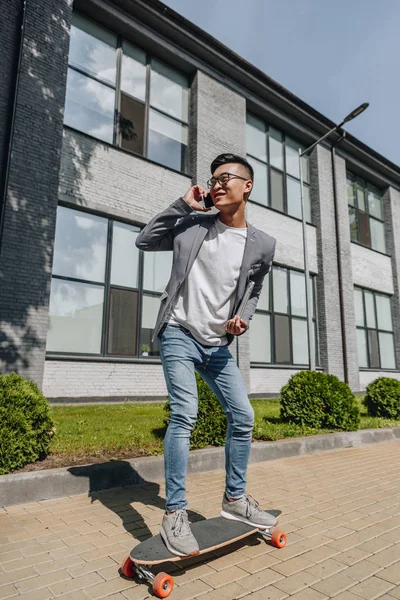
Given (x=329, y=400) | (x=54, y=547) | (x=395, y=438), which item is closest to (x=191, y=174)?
(x=329, y=400)

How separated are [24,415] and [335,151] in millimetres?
18250

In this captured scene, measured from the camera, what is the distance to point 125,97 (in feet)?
41.1

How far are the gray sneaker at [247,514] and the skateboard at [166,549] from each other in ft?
0.10

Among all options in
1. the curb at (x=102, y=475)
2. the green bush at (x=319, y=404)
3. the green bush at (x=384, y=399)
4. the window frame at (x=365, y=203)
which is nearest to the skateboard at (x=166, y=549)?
the curb at (x=102, y=475)

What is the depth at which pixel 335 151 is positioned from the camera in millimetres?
18688

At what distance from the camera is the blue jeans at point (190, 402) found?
2520mm

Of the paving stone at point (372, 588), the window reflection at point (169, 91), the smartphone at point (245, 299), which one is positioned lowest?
the paving stone at point (372, 588)

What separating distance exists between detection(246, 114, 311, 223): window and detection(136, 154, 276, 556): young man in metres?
12.7

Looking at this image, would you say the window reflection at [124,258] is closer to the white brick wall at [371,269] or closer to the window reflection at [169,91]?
the window reflection at [169,91]

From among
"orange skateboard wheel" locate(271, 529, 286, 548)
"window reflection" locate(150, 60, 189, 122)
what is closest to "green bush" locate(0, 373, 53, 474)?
"orange skateboard wheel" locate(271, 529, 286, 548)

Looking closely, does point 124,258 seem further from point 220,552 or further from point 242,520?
point 220,552

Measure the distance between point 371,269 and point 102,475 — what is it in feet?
58.4

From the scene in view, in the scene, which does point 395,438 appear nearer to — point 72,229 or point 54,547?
point 54,547

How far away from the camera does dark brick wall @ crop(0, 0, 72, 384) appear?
29.3ft
